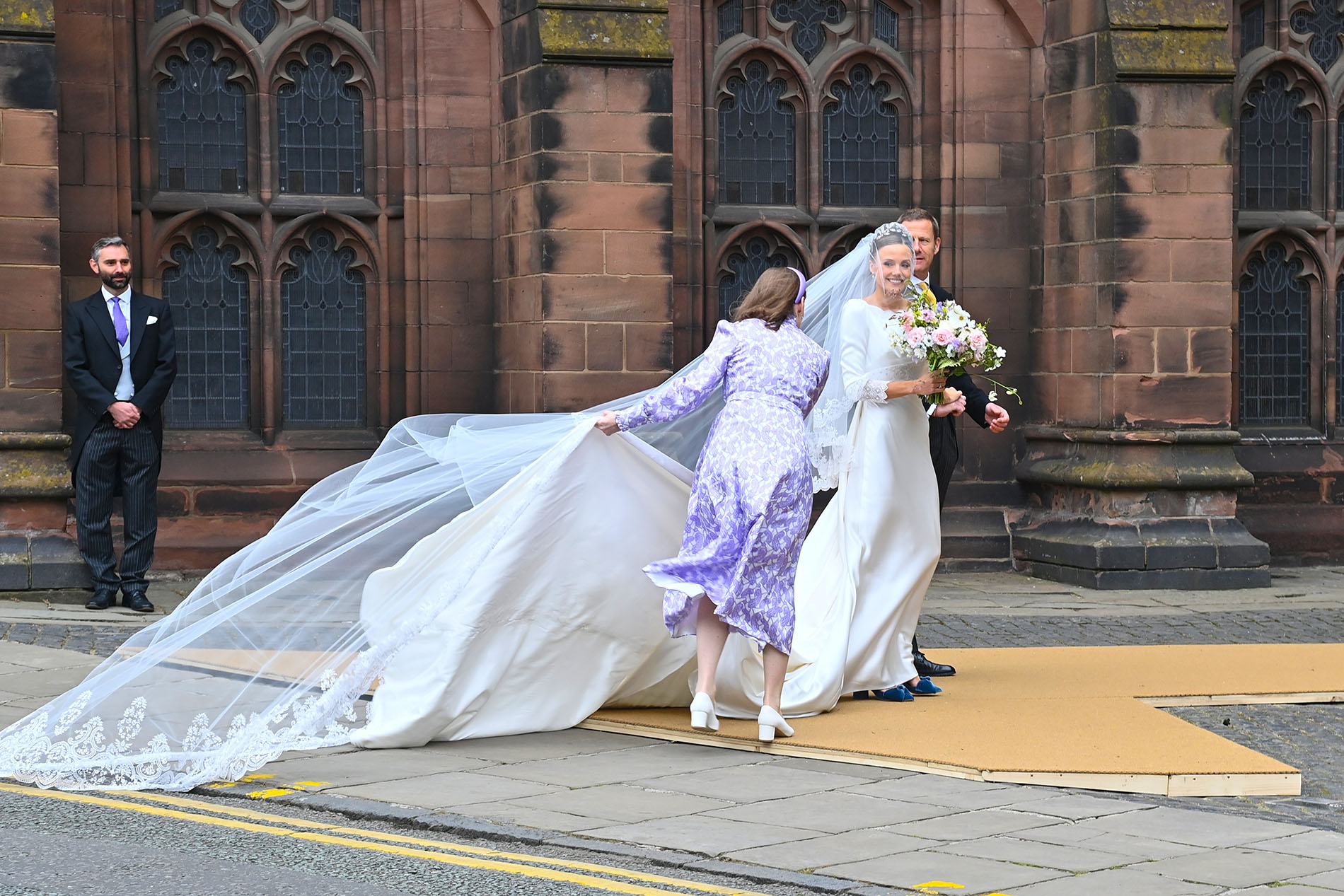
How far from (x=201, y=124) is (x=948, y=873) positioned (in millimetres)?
9290

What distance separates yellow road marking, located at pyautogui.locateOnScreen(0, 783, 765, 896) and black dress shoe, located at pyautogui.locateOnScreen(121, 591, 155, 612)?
14.8ft

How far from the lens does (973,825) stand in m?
6.06

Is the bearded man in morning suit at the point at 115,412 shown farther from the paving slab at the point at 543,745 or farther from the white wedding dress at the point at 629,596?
the paving slab at the point at 543,745

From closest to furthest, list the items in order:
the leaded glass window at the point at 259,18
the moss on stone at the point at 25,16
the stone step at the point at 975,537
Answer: the moss on stone at the point at 25,16 → the leaded glass window at the point at 259,18 → the stone step at the point at 975,537

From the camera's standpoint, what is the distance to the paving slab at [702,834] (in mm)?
5738

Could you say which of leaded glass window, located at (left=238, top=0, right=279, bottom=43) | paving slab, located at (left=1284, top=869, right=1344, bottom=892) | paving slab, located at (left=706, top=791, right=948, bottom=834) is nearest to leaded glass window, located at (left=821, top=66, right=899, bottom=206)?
leaded glass window, located at (left=238, top=0, right=279, bottom=43)

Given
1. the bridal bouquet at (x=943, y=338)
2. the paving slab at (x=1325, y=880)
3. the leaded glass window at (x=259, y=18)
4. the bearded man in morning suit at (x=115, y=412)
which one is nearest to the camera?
the paving slab at (x=1325, y=880)

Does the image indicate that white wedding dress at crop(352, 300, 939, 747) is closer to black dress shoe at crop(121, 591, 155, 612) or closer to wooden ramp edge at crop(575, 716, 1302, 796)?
wooden ramp edge at crop(575, 716, 1302, 796)

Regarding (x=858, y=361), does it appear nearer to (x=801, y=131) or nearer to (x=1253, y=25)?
(x=801, y=131)

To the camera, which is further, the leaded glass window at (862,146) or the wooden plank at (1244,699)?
the leaded glass window at (862,146)

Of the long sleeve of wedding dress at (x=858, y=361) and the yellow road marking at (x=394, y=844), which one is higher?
the long sleeve of wedding dress at (x=858, y=361)

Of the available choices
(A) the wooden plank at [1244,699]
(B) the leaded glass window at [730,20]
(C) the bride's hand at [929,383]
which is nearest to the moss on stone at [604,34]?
(B) the leaded glass window at [730,20]

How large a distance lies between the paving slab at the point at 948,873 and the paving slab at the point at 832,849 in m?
0.06

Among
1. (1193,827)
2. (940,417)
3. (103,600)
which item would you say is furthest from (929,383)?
(103,600)
